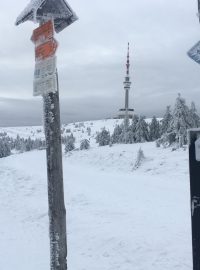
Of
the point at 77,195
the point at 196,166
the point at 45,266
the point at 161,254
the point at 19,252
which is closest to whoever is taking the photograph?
the point at 196,166

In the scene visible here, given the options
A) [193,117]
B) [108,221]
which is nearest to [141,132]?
[193,117]

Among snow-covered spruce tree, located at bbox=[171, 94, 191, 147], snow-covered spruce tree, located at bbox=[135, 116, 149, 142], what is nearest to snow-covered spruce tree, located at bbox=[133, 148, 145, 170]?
snow-covered spruce tree, located at bbox=[171, 94, 191, 147]

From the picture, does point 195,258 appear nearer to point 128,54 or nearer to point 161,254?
point 161,254

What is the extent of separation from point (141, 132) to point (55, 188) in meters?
39.1

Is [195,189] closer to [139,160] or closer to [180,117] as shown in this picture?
[139,160]

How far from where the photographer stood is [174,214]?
13719 mm

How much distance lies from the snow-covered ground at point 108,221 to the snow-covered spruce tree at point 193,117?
32.3 ft

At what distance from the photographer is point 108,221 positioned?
1305cm

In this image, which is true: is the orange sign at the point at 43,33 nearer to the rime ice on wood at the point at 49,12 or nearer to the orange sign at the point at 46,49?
the orange sign at the point at 46,49

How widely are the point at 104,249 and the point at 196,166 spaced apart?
5.42m

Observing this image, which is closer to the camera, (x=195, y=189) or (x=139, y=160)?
(x=195, y=189)

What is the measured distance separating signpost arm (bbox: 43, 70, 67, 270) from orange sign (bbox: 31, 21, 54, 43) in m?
0.74

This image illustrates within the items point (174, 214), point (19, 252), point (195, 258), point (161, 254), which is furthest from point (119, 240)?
point (195, 258)

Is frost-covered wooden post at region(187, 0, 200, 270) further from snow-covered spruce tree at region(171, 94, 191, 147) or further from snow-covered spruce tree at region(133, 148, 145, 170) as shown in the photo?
snow-covered spruce tree at region(171, 94, 191, 147)
